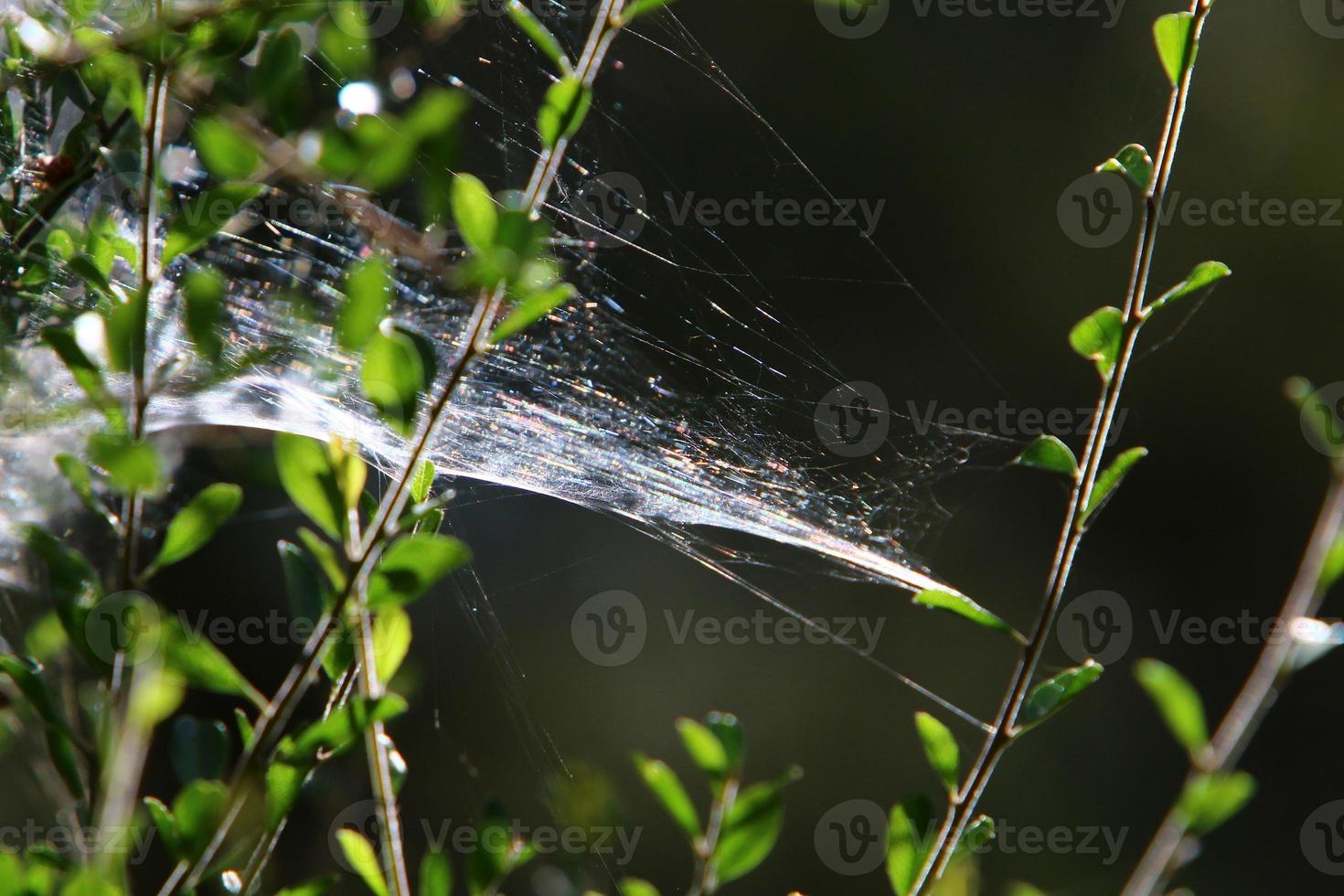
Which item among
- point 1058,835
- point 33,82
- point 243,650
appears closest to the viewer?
point 33,82

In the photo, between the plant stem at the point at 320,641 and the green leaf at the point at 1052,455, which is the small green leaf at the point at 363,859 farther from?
the green leaf at the point at 1052,455

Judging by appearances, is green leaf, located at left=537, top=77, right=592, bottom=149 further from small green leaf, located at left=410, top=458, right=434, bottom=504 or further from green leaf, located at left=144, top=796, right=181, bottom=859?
green leaf, located at left=144, top=796, right=181, bottom=859

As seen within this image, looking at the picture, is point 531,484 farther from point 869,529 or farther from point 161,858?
point 161,858

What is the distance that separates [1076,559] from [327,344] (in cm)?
199

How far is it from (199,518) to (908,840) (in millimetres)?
405

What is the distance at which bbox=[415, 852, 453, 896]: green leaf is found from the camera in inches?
18.7

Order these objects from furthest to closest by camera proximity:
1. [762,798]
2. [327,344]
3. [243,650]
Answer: [243,650], [327,344], [762,798]

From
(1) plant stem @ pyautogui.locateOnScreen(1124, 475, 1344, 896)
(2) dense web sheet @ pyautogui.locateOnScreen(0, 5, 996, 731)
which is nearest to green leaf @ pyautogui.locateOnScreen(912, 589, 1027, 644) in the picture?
(1) plant stem @ pyautogui.locateOnScreen(1124, 475, 1344, 896)

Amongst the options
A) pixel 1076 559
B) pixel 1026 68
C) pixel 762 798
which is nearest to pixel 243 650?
pixel 1076 559

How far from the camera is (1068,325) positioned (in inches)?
97.7

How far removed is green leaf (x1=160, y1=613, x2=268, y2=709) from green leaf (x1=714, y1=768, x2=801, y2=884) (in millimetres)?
214

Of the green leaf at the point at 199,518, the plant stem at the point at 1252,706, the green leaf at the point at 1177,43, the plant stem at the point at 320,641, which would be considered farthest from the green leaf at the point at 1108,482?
the green leaf at the point at 199,518

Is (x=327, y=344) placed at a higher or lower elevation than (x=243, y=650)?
higher

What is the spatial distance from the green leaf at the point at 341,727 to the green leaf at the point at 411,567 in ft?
0.15
